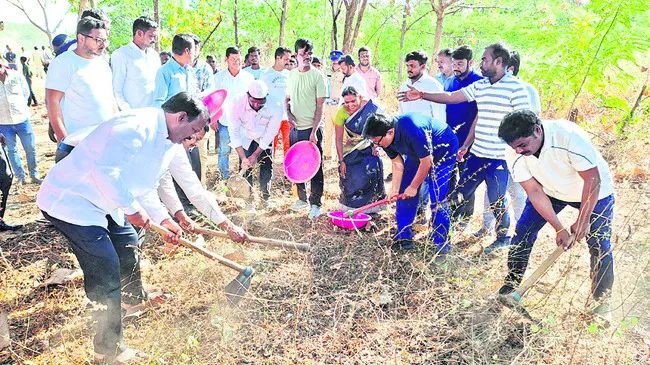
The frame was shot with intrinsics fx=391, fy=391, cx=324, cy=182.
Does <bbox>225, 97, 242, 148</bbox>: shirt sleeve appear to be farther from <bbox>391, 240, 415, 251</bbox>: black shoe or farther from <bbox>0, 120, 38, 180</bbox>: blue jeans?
<bbox>0, 120, 38, 180</bbox>: blue jeans

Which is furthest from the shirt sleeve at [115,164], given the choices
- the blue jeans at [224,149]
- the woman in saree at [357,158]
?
the blue jeans at [224,149]

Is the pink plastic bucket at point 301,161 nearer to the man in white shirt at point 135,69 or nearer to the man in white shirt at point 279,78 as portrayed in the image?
the man in white shirt at point 279,78

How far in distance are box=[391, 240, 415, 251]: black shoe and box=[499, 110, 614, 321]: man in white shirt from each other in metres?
0.93

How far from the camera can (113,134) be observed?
192cm

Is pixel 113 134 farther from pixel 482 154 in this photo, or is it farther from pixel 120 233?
pixel 482 154

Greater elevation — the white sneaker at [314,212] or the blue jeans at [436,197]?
the blue jeans at [436,197]

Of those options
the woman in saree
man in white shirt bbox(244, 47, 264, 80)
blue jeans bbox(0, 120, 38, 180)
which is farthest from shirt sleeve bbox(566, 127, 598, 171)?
blue jeans bbox(0, 120, 38, 180)

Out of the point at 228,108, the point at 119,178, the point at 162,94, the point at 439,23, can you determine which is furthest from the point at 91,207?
the point at 439,23

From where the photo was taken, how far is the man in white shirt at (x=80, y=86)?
2.90 metres

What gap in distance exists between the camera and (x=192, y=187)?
9.06 ft

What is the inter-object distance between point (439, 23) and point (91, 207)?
6041mm

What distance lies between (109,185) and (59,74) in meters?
1.55

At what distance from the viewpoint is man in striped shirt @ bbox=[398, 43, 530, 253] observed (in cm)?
334

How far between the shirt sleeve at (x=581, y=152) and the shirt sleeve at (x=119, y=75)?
3567 mm
